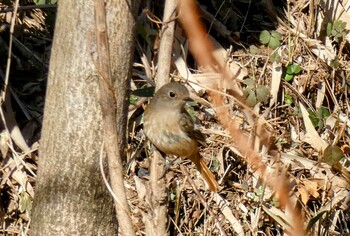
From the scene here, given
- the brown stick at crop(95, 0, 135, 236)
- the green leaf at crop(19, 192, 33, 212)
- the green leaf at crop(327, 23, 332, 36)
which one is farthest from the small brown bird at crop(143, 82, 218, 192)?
the brown stick at crop(95, 0, 135, 236)

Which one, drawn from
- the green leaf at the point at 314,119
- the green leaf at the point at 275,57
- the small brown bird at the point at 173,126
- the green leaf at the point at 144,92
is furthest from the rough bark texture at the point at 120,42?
the green leaf at the point at 314,119

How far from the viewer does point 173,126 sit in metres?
4.64

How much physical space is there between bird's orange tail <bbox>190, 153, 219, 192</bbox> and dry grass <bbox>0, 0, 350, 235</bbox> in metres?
0.13

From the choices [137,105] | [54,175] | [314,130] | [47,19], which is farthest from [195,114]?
[54,175]

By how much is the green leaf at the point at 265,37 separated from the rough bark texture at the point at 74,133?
2.33 meters

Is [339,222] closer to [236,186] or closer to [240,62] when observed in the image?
[236,186]

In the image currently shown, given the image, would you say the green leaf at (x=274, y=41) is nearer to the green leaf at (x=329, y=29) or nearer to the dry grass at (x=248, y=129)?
the dry grass at (x=248, y=129)

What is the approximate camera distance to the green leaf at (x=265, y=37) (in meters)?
5.57

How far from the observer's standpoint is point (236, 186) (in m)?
5.21

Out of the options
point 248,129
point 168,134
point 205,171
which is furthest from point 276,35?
point 168,134

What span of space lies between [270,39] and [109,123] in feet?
11.9

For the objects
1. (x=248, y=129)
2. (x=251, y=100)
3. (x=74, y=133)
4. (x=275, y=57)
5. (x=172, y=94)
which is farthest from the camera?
(x=275, y=57)

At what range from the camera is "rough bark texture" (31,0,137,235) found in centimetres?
323

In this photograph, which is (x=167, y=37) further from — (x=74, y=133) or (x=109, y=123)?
(x=109, y=123)
